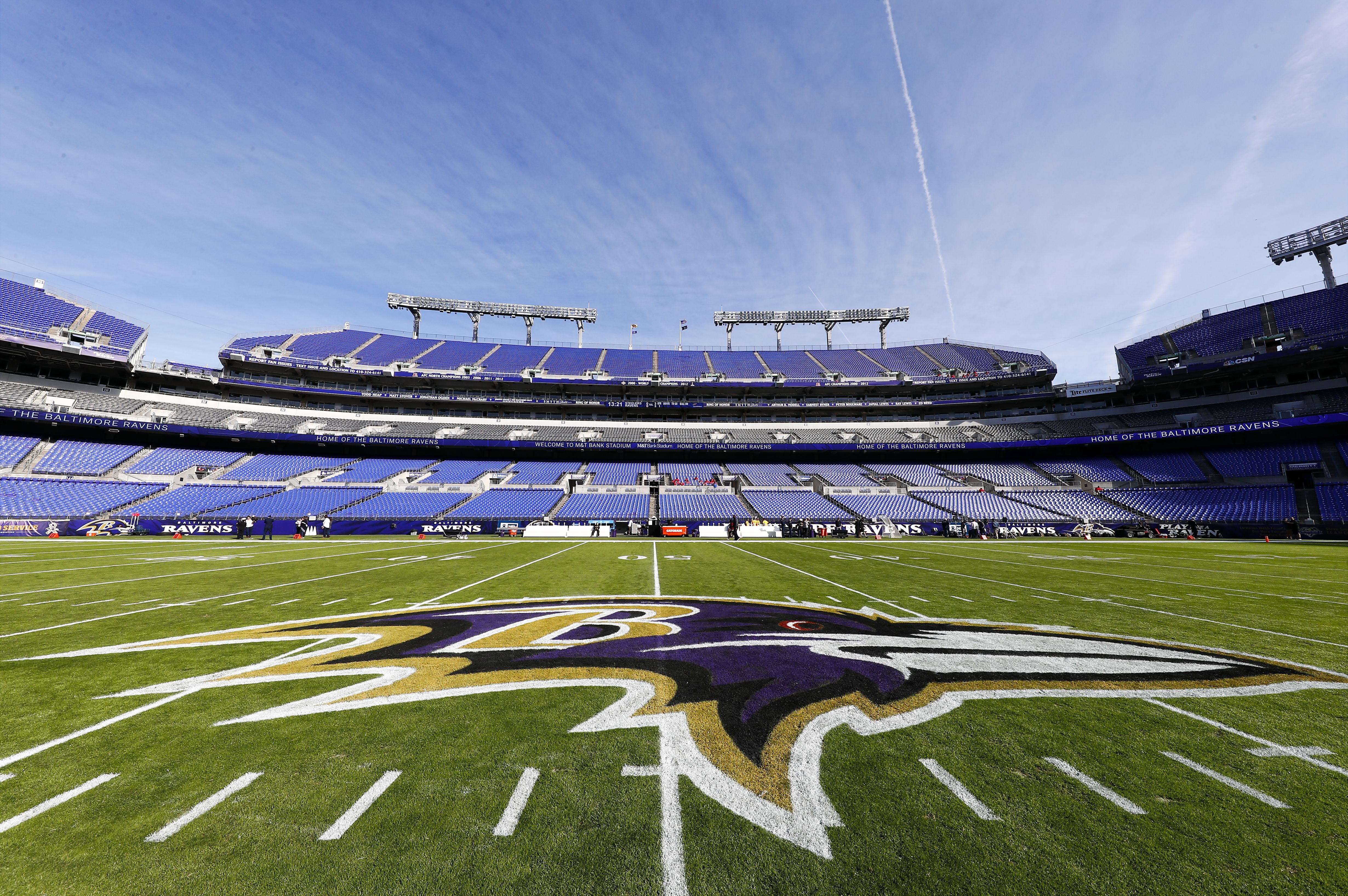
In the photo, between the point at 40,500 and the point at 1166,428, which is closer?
the point at 40,500

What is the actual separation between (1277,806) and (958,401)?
187 ft

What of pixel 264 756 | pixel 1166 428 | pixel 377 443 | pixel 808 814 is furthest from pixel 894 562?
pixel 377 443

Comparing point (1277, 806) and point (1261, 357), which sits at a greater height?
point (1261, 357)

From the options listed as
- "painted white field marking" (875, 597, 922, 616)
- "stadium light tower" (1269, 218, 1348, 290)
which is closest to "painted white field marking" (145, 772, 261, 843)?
"painted white field marking" (875, 597, 922, 616)

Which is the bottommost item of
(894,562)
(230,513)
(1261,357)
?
(894,562)

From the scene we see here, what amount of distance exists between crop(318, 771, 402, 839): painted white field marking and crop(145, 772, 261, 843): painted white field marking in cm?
90

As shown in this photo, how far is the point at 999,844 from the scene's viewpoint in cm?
281

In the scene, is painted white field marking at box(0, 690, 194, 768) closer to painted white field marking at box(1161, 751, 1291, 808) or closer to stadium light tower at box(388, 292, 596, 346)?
painted white field marking at box(1161, 751, 1291, 808)

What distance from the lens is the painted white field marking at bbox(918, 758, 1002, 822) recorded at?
3111 mm

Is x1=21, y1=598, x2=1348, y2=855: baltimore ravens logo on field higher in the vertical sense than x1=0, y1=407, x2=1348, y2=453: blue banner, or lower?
lower

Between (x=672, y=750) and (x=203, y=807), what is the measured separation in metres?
3.22

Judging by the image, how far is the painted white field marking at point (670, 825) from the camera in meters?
2.52

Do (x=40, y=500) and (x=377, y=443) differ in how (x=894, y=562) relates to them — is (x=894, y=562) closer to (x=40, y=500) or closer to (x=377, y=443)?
(x=377, y=443)

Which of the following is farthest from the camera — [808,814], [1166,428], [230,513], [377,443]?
A: [377,443]
